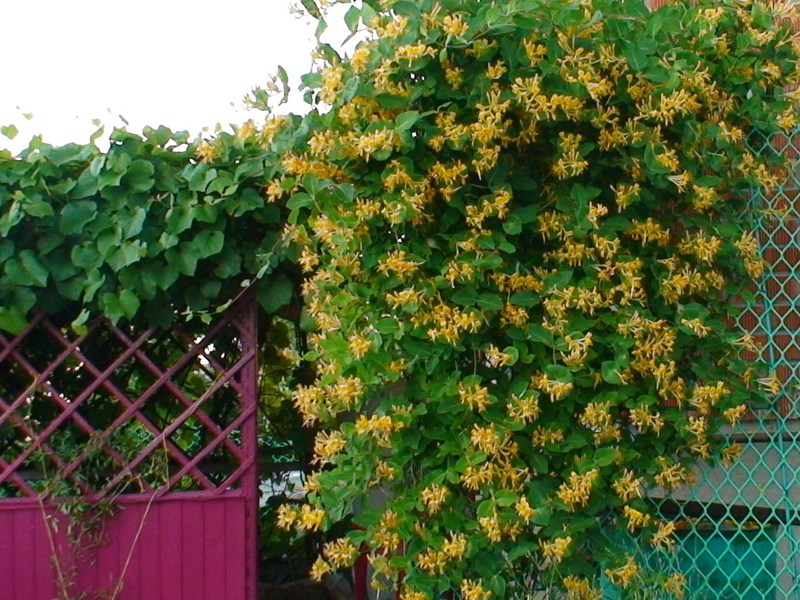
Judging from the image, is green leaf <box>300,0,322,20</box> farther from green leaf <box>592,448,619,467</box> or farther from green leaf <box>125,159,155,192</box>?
green leaf <box>592,448,619,467</box>

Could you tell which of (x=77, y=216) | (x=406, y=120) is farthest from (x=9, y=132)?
(x=406, y=120)

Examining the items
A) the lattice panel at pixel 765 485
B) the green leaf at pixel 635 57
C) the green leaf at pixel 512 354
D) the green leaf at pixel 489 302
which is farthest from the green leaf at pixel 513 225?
the lattice panel at pixel 765 485

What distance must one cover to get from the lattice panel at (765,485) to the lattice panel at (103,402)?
5.49ft

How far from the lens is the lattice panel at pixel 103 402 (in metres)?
3.65

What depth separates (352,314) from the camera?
3.11 metres

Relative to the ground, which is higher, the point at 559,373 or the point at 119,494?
the point at 559,373

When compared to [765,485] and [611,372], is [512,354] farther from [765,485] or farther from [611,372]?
[765,485]

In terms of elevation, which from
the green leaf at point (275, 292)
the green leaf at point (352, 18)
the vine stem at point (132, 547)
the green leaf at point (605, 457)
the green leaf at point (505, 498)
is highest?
the green leaf at point (352, 18)

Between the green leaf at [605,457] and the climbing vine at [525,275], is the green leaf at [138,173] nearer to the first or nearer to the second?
the climbing vine at [525,275]

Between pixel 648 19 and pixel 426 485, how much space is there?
5.37ft

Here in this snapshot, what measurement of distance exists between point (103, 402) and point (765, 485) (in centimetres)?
254

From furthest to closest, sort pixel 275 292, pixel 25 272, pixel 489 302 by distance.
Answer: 1. pixel 275 292
2. pixel 25 272
3. pixel 489 302

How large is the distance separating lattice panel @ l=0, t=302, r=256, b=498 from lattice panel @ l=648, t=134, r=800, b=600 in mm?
1673

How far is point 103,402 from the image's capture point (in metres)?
4.00
